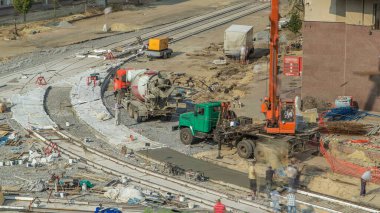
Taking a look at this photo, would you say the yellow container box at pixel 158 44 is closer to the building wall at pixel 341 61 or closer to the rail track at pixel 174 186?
the building wall at pixel 341 61

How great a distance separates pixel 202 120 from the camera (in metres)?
34.2

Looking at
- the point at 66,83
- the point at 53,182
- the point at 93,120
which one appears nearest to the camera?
the point at 53,182

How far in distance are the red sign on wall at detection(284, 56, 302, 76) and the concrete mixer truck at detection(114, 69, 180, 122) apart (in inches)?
271

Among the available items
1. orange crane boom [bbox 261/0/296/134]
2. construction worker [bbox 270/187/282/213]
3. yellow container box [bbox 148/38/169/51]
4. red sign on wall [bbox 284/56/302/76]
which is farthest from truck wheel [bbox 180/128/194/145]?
yellow container box [bbox 148/38/169/51]

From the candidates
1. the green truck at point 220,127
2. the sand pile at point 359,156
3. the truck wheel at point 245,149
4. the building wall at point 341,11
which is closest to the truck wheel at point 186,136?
the green truck at point 220,127

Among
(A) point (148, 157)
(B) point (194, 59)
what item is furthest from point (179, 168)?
(B) point (194, 59)

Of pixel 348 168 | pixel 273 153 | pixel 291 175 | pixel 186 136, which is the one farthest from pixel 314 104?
pixel 291 175

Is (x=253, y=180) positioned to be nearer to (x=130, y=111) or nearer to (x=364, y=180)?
(x=364, y=180)

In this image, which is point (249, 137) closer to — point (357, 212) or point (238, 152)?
point (238, 152)

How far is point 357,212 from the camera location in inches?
1051

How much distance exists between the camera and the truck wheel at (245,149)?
107 feet

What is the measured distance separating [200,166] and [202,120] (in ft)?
9.22

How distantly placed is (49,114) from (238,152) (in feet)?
43.9

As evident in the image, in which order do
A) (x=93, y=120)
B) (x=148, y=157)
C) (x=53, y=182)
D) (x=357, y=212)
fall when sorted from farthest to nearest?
1. (x=93, y=120)
2. (x=148, y=157)
3. (x=53, y=182)
4. (x=357, y=212)
